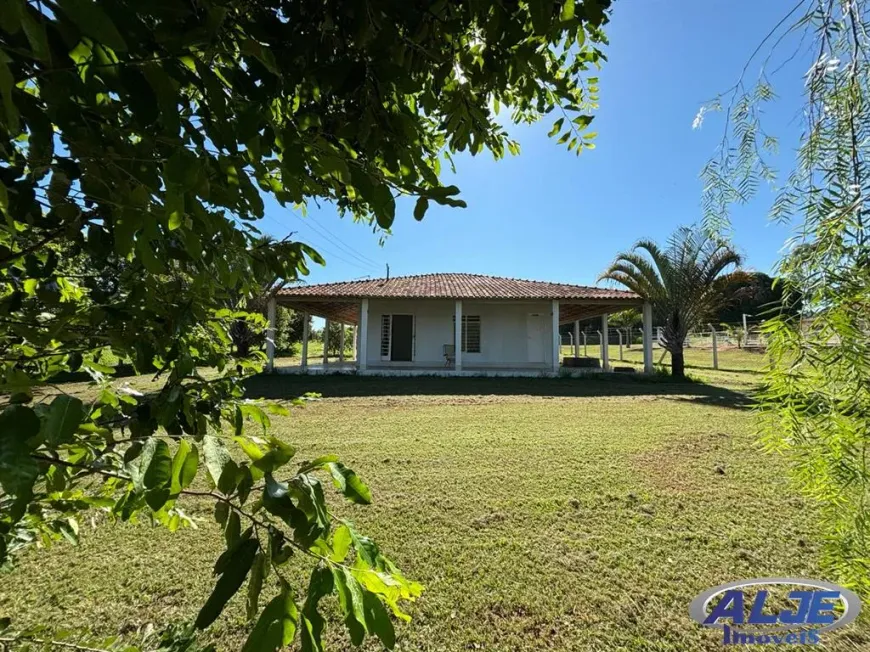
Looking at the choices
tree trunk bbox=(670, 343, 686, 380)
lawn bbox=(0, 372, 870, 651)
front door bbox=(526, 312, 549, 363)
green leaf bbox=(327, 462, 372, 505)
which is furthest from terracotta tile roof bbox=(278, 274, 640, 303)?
green leaf bbox=(327, 462, 372, 505)

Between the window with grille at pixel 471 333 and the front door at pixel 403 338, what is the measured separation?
2288 mm

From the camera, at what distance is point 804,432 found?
1.65 m

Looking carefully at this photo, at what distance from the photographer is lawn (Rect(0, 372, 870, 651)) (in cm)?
248

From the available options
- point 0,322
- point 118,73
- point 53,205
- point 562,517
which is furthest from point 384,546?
point 118,73

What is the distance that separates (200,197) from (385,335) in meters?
17.3

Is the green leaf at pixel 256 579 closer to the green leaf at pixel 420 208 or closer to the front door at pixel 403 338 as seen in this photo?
the green leaf at pixel 420 208

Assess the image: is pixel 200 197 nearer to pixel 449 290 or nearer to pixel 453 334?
pixel 449 290

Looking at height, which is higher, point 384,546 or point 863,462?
point 863,462

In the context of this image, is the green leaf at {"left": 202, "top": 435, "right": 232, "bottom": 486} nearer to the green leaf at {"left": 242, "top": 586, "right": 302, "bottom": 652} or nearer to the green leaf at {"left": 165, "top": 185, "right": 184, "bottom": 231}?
the green leaf at {"left": 242, "top": 586, "right": 302, "bottom": 652}

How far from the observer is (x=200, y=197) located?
95 cm

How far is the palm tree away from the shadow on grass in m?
2.21

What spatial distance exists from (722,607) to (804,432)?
1.54 meters

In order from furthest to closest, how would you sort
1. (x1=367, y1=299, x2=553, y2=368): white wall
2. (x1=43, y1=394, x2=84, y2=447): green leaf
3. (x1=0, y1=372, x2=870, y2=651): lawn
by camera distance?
(x1=367, y1=299, x2=553, y2=368): white wall < (x1=0, y1=372, x2=870, y2=651): lawn < (x1=43, y1=394, x2=84, y2=447): green leaf

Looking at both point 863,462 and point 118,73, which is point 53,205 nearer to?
point 118,73
